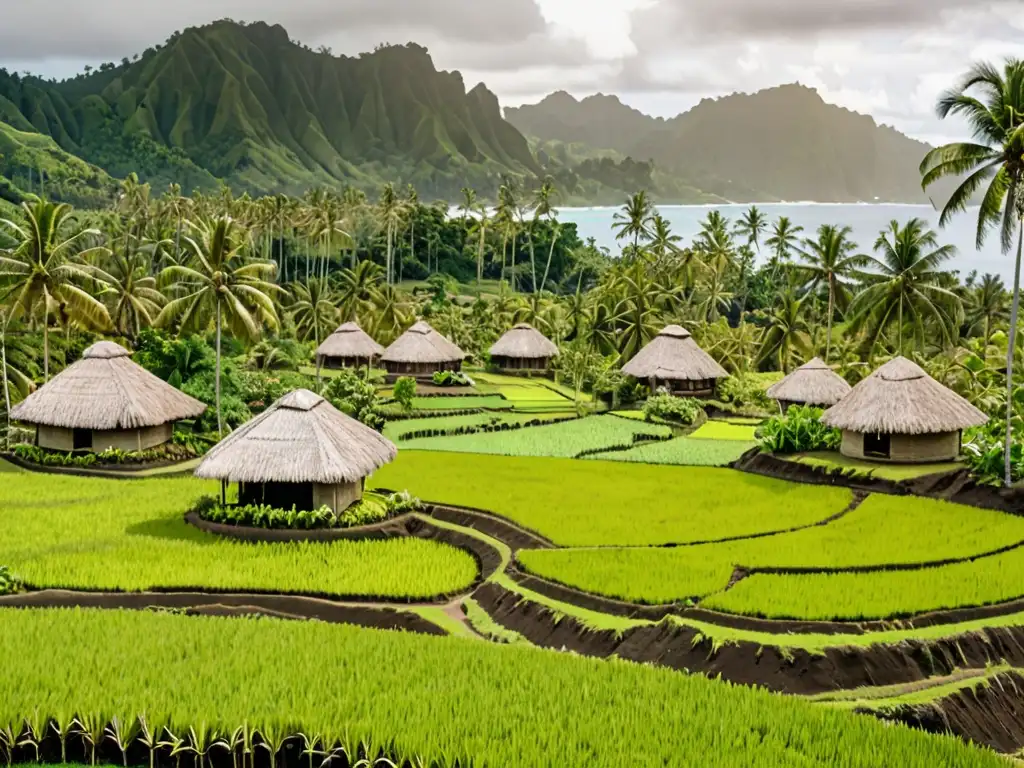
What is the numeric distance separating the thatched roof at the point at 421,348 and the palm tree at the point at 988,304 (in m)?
27.8

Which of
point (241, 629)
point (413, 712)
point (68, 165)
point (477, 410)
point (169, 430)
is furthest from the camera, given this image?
point (68, 165)

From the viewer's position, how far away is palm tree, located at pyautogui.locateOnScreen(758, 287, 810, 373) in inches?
1956

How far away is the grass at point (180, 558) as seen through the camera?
18078 mm

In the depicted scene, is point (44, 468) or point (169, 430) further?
point (169, 430)

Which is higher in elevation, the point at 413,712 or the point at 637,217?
the point at 637,217

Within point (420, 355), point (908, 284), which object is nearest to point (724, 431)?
point (908, 284)

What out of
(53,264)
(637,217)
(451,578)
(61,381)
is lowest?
(451,578)

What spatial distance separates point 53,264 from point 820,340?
41.9m

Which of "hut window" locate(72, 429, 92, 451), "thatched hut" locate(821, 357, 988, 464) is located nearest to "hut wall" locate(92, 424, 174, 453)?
"hut window" locate(72, 429, 92, 451)

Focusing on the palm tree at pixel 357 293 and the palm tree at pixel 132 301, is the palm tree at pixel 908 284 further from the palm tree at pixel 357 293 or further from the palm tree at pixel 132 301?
the palm tree at pixel 357 293

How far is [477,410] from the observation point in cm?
4231

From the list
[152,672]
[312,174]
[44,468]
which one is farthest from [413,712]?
[312,174]

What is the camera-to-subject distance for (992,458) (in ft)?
79.4

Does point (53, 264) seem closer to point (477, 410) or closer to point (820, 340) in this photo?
point (477, 410)
